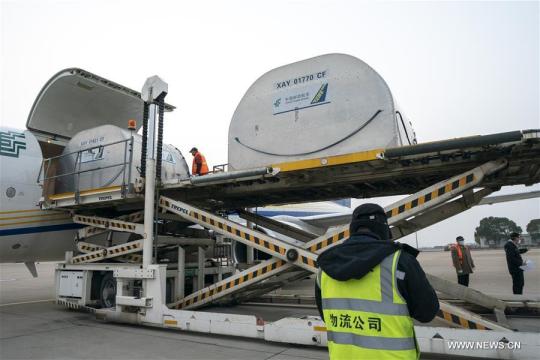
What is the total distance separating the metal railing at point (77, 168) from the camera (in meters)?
7.99

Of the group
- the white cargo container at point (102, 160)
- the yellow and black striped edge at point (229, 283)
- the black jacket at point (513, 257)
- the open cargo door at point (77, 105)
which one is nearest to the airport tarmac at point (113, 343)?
the yellow and black striped edge at point (229, 283)

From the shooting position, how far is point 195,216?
7.30m

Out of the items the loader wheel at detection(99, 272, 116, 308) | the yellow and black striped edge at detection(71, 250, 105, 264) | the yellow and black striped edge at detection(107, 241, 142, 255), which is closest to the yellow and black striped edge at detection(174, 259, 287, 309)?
the yellow and black striped edge at detection(107, 241, 142, 255)

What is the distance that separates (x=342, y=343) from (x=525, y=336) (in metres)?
3.34

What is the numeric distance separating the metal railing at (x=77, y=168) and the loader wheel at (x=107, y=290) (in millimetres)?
1928

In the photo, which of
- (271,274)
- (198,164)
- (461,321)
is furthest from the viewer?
(198,164)

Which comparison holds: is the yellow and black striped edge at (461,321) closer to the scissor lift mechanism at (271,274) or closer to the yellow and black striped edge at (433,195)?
the scissor lift mechanism at (271,274)

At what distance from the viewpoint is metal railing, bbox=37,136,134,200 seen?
799 cm

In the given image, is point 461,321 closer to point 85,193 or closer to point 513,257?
point 513,257

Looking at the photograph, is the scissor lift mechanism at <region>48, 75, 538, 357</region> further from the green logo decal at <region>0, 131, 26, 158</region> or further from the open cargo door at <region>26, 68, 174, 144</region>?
the open cargo door at <region>26, 68, 174, 144</region>

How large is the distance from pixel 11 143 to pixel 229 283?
5.97 m

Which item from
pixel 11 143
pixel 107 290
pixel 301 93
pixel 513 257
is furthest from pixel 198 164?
pixel 513 257

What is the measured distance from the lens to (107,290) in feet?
28.4

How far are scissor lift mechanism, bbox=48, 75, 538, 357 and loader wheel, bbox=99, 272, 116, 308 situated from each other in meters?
0.39
